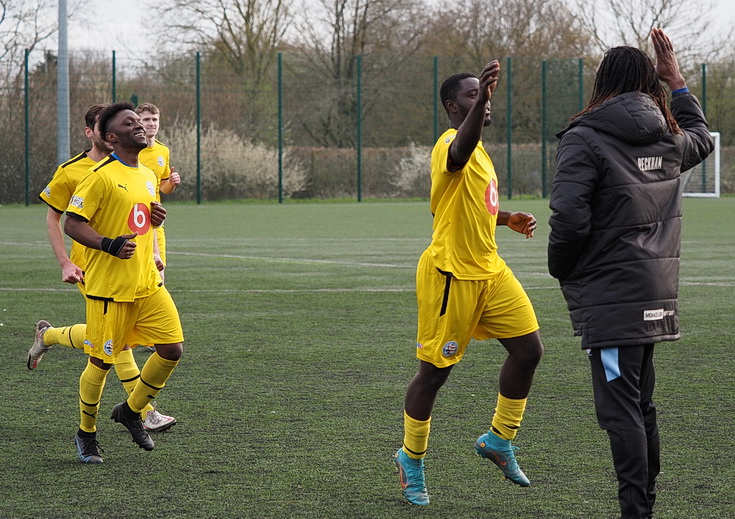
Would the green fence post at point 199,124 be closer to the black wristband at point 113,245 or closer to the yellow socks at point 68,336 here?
the yellow socks at point 68,336

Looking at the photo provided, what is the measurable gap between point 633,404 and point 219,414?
2919 mm

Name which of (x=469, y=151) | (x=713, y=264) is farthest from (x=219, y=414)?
(x=713, y=264)

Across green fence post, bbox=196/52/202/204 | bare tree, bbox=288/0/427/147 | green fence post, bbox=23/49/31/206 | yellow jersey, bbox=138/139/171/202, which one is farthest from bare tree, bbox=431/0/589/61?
yellow jersey, bbox=138/139/171/202

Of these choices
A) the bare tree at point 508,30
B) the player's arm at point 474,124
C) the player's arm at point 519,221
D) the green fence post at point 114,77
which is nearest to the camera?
the player's arm at point 474,124

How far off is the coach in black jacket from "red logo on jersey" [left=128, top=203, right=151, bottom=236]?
7.78ft

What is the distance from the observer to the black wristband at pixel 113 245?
5.43m

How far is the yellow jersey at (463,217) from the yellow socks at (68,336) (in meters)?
2.76

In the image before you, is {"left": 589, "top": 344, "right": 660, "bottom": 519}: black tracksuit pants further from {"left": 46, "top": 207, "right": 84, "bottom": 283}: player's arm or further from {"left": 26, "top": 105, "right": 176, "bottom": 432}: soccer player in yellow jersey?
{"left": 46, "top": 207, "right": 84, "bottom": 283}: player's arm

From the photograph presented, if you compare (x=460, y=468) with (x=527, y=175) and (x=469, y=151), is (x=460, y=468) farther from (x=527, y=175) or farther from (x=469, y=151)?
(x=527, y=175)

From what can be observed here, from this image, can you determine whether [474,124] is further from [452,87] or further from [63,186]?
[63,186]

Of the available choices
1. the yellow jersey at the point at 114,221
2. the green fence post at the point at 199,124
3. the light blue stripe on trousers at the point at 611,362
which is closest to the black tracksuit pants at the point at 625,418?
the light blue stripe on trousers at the point at 611,362

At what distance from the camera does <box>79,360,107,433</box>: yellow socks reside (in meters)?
5.61

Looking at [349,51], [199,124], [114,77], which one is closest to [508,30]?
[349,51]

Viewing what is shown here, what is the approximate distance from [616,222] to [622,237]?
0.19ft
